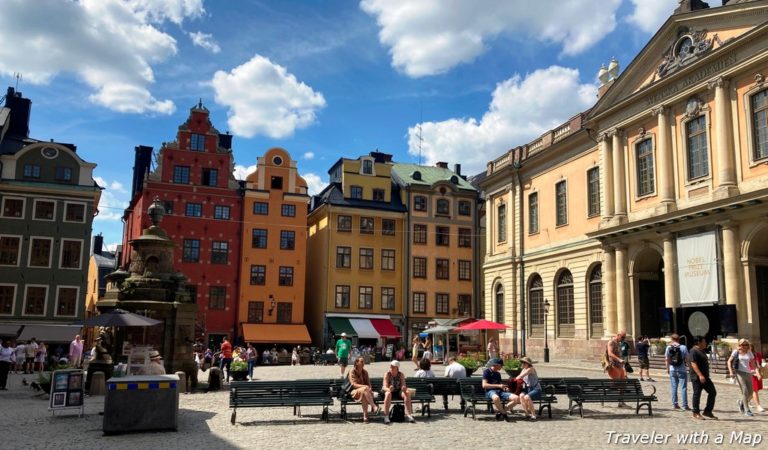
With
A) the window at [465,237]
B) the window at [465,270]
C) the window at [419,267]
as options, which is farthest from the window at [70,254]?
the window at [465,237]

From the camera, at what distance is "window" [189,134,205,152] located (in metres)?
46.9

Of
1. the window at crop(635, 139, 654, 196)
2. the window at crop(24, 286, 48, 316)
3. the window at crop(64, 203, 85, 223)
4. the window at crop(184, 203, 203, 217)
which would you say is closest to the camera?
the window at crop(635, 139, 654, 196)

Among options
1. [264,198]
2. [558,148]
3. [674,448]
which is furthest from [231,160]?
[674,448]

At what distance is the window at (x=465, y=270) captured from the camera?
53219mm

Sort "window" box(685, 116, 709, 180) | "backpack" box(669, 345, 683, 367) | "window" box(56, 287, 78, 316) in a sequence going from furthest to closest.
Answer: "window" box(56, 287, 78, 316) → "window" box(685, 116, 709, 180) → "backpack" box(669, 345, 683, 367)

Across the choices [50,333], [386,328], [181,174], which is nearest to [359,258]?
[386,328]

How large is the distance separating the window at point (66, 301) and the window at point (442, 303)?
25815 millimetres

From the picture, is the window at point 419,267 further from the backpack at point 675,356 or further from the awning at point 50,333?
the backpack at point 675,356

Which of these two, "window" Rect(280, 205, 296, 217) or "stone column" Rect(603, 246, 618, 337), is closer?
"stone column" Rect(603, 246, 618, 337)

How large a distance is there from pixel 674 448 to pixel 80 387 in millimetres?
11588

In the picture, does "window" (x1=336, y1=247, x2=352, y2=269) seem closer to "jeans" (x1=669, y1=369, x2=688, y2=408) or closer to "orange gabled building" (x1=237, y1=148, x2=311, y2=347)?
"orange gabled building" (x1=237, y1=148, x2=311, y2=347)

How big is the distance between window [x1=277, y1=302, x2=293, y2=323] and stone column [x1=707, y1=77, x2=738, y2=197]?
30630 mm

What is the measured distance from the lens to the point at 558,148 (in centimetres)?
3819

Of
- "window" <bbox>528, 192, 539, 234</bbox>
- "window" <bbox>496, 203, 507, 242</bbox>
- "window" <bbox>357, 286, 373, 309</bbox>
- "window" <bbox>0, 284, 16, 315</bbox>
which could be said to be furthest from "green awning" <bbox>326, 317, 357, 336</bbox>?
"window" <bbox>0, 284, 16, 315</bbox>
